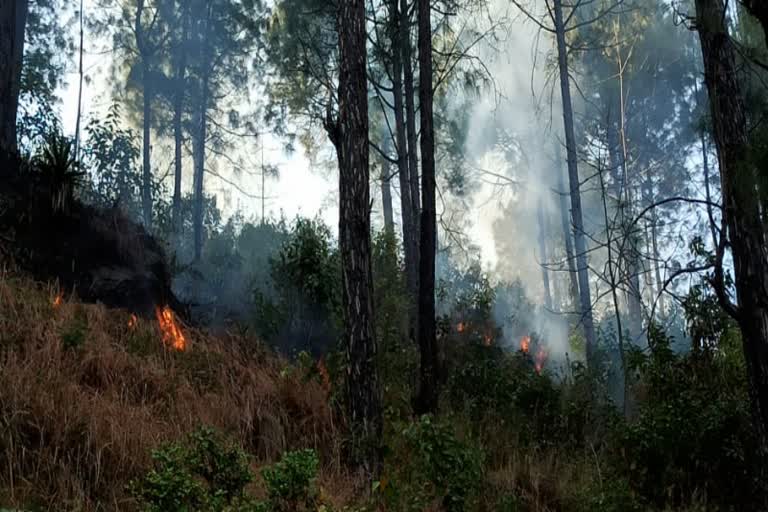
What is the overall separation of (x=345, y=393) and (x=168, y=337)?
2.80 metres

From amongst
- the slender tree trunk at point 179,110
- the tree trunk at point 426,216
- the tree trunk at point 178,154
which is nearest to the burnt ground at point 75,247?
the tree trunk at point 426,216

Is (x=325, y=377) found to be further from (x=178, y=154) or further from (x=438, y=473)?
(x=178, y=154)

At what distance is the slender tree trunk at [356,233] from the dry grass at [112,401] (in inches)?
17.4

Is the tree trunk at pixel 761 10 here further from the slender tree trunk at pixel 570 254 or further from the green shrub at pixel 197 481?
the slender tree trunk at pixel 570 254

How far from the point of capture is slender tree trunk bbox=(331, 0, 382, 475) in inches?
228

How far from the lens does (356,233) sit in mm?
5895

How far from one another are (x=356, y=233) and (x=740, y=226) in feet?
10.3

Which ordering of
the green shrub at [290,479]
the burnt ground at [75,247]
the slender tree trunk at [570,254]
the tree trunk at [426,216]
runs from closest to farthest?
the green shrub at [290,479], the tree trunk at [426,216], the burnt ground at [75,247], the slender tree trunk at [570,254]

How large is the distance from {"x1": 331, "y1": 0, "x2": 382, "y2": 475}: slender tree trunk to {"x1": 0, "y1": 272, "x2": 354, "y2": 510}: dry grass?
44cm

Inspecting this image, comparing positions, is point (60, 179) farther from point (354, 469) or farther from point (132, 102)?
point (132, 102)

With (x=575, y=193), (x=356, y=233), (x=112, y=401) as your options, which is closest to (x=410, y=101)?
(x=575, y=193)

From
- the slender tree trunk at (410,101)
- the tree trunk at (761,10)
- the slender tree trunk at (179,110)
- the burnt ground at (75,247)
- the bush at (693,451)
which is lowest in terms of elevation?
the bush at (693,451)

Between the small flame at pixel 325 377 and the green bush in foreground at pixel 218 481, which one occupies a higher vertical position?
the small flame at pixel 325 377

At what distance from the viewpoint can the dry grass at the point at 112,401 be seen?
4.26 meters
